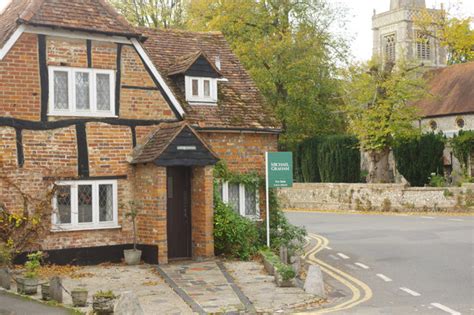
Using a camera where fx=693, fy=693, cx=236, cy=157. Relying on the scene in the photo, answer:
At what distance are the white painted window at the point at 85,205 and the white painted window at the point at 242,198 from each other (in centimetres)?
353

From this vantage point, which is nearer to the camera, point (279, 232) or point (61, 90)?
point (61, 90)

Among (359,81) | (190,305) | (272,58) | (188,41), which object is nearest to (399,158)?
(359,81)

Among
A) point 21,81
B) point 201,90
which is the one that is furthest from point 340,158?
point 21,81

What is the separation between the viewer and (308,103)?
45.8m

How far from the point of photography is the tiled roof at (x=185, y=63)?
66.3 ft

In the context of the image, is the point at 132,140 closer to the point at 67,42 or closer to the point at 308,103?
the point at 67,42

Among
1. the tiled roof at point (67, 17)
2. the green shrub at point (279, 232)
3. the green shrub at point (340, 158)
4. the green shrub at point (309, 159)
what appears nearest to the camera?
the tiled roof at point (67, 17)

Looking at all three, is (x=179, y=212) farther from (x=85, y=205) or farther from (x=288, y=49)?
(x=288, y=49)

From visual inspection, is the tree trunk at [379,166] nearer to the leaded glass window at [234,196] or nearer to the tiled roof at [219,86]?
the tiled roof at [219,86]

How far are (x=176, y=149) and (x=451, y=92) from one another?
124 ft

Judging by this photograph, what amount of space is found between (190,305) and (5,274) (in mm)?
4232

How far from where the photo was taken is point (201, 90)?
20.5 m

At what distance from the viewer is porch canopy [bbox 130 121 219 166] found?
17484mm

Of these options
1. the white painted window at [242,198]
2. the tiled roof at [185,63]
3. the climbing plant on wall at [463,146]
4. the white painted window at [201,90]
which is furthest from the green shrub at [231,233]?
the climbing plant on wall at [463,146]
